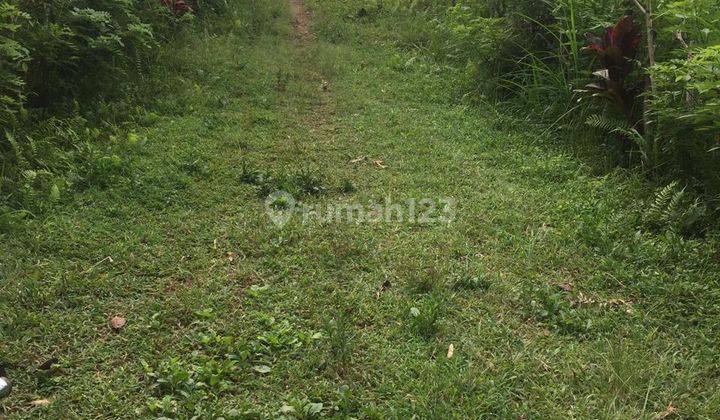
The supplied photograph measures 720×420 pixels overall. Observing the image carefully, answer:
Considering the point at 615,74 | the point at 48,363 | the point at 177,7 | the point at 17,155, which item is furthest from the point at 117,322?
the point at 177,7

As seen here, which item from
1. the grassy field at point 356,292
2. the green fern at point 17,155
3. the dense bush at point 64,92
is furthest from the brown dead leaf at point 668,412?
the green fern at point 17,155

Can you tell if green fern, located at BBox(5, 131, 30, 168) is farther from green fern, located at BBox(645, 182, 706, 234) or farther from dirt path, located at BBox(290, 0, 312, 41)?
dirt path, located at BBox(290, 0, 312, 41)

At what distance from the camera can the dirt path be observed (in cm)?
1217

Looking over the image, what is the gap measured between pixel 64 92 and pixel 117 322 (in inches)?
156

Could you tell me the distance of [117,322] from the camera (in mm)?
3576

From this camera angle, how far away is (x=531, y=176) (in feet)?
19.0

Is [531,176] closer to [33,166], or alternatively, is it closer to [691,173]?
[691,173]

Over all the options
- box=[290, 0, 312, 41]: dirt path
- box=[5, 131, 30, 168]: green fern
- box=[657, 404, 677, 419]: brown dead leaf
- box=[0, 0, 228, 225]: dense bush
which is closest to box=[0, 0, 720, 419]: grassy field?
box=[657, 404, 677, 419]: brown dead leaf

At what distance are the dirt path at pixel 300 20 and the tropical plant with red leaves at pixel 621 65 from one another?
728cm

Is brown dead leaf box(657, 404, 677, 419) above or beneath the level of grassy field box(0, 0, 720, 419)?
above

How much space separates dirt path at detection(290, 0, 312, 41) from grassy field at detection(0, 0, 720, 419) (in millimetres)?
6099

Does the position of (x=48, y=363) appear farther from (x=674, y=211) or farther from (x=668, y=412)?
(x=674, y=211)

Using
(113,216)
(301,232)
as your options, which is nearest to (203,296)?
(301,232)

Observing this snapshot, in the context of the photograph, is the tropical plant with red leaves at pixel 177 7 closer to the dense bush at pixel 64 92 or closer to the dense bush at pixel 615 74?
the dense bush at pixel 64 92
